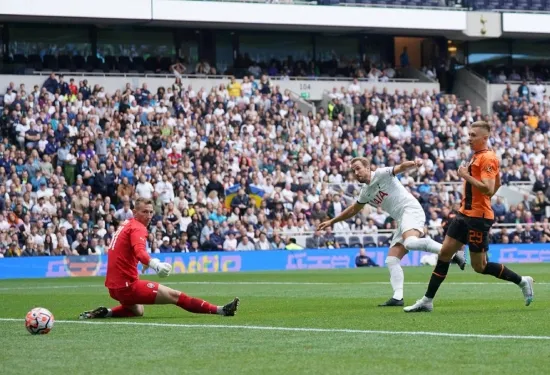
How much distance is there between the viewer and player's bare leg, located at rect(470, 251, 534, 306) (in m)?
13.8

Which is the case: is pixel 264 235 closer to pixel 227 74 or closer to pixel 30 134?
pixel 30 134

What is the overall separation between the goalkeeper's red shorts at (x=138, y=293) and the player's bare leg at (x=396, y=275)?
351 centimetres

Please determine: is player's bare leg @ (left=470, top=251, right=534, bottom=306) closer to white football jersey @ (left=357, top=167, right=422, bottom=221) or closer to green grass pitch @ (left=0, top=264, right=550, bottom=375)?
green grass pitch @ (left=0, top=264, right=550, bottom=375)

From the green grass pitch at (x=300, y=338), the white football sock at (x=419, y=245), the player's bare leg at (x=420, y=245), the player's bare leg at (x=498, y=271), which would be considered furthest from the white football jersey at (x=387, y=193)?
the player's bare leg at (x=498, y=271)

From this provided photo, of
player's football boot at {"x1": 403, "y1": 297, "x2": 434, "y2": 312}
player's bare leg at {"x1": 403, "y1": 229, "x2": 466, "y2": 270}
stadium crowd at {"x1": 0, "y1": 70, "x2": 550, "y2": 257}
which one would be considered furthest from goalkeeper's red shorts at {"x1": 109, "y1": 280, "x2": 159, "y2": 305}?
stadium crowd at {"x1": 0, "y1": 70, "x2": 550, "y2": 257}

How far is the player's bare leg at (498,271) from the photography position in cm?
1384

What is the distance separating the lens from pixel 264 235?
33719 millimetres

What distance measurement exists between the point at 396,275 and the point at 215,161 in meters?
20.8

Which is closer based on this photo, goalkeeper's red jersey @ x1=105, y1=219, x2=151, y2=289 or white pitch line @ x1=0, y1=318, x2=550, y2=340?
white pitch line @ x1=0, y1=318, x2=550, y2=340

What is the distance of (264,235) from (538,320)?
21.6 m

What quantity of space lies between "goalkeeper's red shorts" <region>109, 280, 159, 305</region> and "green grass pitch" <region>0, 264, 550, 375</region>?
0.83ft

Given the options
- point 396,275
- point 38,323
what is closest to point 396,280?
point 396,275

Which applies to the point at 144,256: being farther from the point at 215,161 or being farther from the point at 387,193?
the point at 215,161

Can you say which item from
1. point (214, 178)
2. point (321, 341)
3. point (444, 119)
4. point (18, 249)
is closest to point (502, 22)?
point (444, 119)
